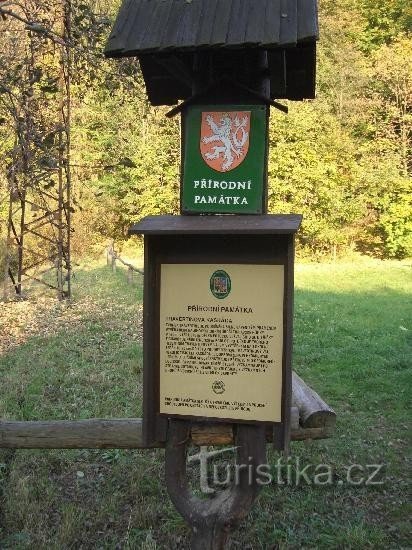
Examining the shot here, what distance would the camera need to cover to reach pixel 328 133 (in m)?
26.5

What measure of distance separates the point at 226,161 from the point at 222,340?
0.99m

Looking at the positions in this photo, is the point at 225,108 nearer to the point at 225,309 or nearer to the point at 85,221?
the point at 225,309

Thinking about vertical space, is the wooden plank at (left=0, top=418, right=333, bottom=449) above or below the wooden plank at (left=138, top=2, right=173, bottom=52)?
below

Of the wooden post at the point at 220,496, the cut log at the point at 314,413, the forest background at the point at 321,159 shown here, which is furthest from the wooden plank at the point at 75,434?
the forest background at the point at 321,159

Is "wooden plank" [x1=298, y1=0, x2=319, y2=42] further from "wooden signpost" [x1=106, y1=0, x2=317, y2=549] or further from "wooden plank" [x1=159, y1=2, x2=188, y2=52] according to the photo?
"wooden plank" [x1=159, y1=2, x2=188, y2=52]

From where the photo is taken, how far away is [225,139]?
10.0 feet

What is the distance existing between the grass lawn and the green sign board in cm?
261

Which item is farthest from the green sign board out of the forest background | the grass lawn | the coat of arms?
the forest background

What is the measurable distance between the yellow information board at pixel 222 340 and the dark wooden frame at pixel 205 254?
0.03 meters

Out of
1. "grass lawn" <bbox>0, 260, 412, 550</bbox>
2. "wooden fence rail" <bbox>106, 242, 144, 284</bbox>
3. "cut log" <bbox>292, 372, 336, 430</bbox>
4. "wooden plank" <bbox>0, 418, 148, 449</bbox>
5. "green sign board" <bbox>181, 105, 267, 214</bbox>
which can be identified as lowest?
"wooden fence rail" <bbox>106, 242, 144, 284</bbox>

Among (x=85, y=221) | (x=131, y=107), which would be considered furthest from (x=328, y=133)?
(x=85, y=221)

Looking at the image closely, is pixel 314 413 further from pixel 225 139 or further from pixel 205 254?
pixel 225 139

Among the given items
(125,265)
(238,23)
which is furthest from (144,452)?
(125,265)

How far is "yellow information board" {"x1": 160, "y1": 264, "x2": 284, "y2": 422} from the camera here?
2.95 meters
